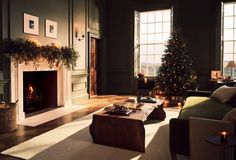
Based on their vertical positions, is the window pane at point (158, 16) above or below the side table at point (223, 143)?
Answer: above

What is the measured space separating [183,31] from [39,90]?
495 centimetres

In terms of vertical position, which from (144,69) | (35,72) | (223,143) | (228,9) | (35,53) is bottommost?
(223,143)

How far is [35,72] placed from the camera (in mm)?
5570

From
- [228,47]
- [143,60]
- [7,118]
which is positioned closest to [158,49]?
[143,60]

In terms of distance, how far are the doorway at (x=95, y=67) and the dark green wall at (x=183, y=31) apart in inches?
18.6

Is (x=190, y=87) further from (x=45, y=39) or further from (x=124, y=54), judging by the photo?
(x=45, y=39)

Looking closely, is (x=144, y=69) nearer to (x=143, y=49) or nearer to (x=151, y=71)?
(x=151, y=71)

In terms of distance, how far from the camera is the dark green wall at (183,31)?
7.15 m

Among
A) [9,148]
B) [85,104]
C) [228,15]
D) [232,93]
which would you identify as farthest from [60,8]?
[228,15]

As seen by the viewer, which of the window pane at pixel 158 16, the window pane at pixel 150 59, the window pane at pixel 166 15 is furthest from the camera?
the window pane at pixel 150 59

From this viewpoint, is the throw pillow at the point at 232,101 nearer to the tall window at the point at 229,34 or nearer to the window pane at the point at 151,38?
the tall window at the point at 229,34

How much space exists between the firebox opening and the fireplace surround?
0.09 meters

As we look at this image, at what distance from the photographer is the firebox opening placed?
5199 millimetres

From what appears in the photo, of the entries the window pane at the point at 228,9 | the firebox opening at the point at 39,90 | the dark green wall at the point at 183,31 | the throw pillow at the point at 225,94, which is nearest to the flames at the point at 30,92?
the firebox opening at the point at 39,90
